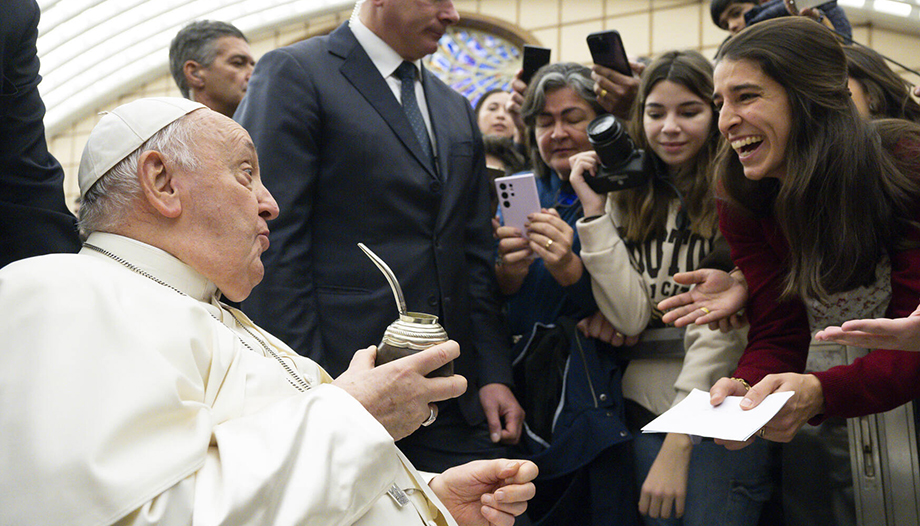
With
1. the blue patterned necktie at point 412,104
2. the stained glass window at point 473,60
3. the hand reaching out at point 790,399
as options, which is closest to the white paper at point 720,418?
the hand reaching out at point 790,399

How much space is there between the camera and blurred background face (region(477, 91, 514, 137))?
4.98m

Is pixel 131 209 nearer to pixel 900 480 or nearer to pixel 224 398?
pixel 224 398

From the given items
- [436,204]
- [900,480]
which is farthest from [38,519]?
[900,480]

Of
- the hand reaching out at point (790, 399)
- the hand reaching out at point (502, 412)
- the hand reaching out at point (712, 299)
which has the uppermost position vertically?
the hand reaching out at point (712, 299)

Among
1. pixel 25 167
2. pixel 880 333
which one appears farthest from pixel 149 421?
pixel 880 333

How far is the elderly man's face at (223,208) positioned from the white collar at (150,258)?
0.03m

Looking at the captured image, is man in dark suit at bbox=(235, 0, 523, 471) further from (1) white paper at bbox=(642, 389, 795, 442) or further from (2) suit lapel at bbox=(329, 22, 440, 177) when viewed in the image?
(1) white paper at bbox=(642, 389, 795, 442)

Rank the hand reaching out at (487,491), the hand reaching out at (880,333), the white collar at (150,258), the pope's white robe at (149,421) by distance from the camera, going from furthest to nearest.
Answer: the hand reaching out at (880,333) < the hand reaching out at (487,491) < the white collar at (150,258) < the pope's white robe at (149,421)

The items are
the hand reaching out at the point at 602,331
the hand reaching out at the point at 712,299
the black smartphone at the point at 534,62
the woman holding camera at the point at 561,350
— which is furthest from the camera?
the black smartphone at the point at 534,62

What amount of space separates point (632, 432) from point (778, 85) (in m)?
1.15

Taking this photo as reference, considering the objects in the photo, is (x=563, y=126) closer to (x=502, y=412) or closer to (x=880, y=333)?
(x=502, y=412)

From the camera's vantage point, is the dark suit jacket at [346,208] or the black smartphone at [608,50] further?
the black smartphone at [608,50]

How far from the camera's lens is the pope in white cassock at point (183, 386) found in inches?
45.9

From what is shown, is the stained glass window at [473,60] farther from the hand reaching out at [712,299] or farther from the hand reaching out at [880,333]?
the hand reaching out at [880,333]
